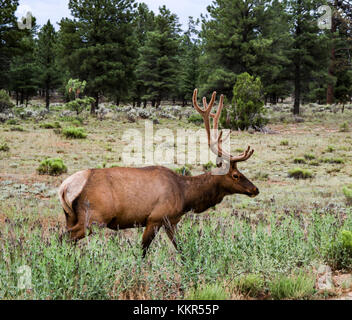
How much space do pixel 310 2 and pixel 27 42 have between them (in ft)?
75.5

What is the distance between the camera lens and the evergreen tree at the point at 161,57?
40.6m

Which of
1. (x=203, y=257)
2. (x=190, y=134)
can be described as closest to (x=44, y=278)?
(x=203, y=257)

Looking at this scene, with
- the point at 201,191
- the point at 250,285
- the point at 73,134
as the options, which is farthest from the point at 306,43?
the point at 250,285

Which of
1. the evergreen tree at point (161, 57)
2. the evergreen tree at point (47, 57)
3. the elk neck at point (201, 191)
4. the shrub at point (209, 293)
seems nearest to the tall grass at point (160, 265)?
the shrub at point (209, 293)

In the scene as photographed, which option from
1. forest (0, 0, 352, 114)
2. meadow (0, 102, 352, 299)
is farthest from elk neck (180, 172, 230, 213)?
forest (0, 0, 352, 114)

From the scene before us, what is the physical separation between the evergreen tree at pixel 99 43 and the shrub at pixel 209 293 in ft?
97.4

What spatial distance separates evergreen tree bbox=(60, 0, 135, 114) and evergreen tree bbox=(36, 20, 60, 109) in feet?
43.1

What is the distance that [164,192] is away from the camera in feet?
14.3

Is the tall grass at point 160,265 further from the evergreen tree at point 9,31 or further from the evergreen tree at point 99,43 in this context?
the evergreen tree at point 99,43

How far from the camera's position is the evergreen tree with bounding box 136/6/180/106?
40562 mm

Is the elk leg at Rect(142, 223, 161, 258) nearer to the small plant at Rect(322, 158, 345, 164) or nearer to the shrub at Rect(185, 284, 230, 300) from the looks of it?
the shrub at Rect(185, 284, 230, 300)

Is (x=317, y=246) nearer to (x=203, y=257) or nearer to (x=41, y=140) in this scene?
(x=203, y=257)

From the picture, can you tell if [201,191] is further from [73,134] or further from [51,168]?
[73,134]

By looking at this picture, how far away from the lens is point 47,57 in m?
46.3
